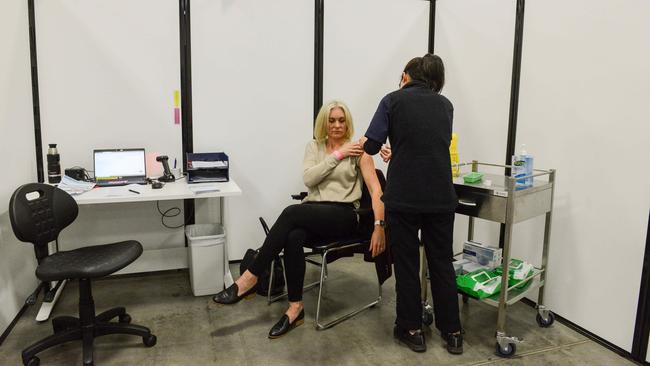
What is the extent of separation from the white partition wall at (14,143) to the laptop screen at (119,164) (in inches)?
15.6

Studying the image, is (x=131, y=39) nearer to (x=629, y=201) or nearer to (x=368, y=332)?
(x=368, y=332)

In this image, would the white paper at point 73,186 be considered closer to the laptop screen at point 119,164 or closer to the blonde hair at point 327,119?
the laptop screen at point 119,164

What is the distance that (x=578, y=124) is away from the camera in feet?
7.93

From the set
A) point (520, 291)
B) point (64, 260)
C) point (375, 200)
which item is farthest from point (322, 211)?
point (64, 260)

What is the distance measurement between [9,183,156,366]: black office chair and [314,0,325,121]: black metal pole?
1806 mm

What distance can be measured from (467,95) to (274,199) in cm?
163

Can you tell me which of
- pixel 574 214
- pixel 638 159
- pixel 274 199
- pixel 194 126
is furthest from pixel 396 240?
pixel 194 126

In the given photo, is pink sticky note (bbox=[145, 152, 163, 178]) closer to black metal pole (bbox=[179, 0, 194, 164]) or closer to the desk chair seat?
black metal pole (bbox=[179, 0, 194, 164])

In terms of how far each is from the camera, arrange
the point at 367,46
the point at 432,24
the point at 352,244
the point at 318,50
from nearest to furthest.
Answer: the point at 352,244
the point at 318,50
the point at 367,46
the point at 432,24

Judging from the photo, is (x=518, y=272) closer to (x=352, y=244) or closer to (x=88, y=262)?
(x=352, y=244)

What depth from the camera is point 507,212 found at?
215 centimetres

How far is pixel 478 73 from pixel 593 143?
106cm

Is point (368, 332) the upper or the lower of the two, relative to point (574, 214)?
lower

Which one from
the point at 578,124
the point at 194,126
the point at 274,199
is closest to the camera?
the point at 578,124
